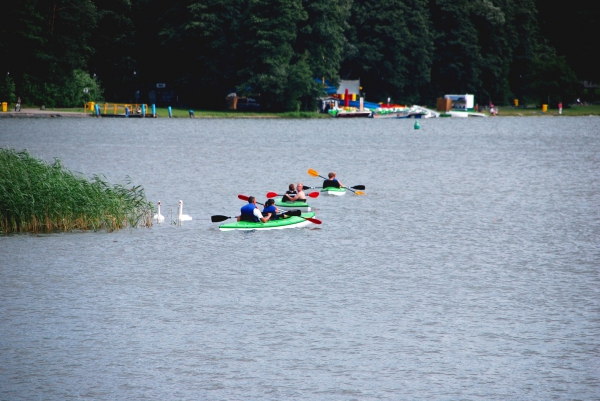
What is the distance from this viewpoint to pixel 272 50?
10394 centimetres

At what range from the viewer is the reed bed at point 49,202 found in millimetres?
30016

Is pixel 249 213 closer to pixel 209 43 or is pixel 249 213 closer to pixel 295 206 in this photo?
pixel 295 206

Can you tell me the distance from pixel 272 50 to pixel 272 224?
7476 cm

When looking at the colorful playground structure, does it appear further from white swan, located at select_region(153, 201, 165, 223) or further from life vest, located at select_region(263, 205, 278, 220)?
life vest, located at select_region(263, 205, 278, 220)

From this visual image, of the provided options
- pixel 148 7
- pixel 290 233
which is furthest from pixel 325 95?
pixel 290 233

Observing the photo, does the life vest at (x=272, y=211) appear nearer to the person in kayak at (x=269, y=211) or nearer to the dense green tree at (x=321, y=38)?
the person in kayak at (x=269, y=211)

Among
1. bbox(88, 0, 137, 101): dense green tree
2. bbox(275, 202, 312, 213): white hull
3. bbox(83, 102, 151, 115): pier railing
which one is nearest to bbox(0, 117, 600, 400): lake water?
bbox(275, 202, 312, 213): white hull

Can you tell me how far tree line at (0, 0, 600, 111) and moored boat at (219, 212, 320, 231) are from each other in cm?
7027

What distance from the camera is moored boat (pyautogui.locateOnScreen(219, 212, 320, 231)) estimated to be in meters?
31.0

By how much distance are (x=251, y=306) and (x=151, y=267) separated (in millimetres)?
5618

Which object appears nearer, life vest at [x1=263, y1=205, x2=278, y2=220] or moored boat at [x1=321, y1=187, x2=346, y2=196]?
life vest at [x1=263, y1=205, x2=278, y2=220]

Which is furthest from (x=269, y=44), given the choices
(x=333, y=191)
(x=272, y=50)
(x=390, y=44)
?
(x=333, y=191)

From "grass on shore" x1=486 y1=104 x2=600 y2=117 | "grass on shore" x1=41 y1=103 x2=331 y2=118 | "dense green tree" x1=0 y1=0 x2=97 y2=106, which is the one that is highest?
"dense green tree" x1=0 y1=0 x2=97 y2=106

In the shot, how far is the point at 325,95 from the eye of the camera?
375 feet
